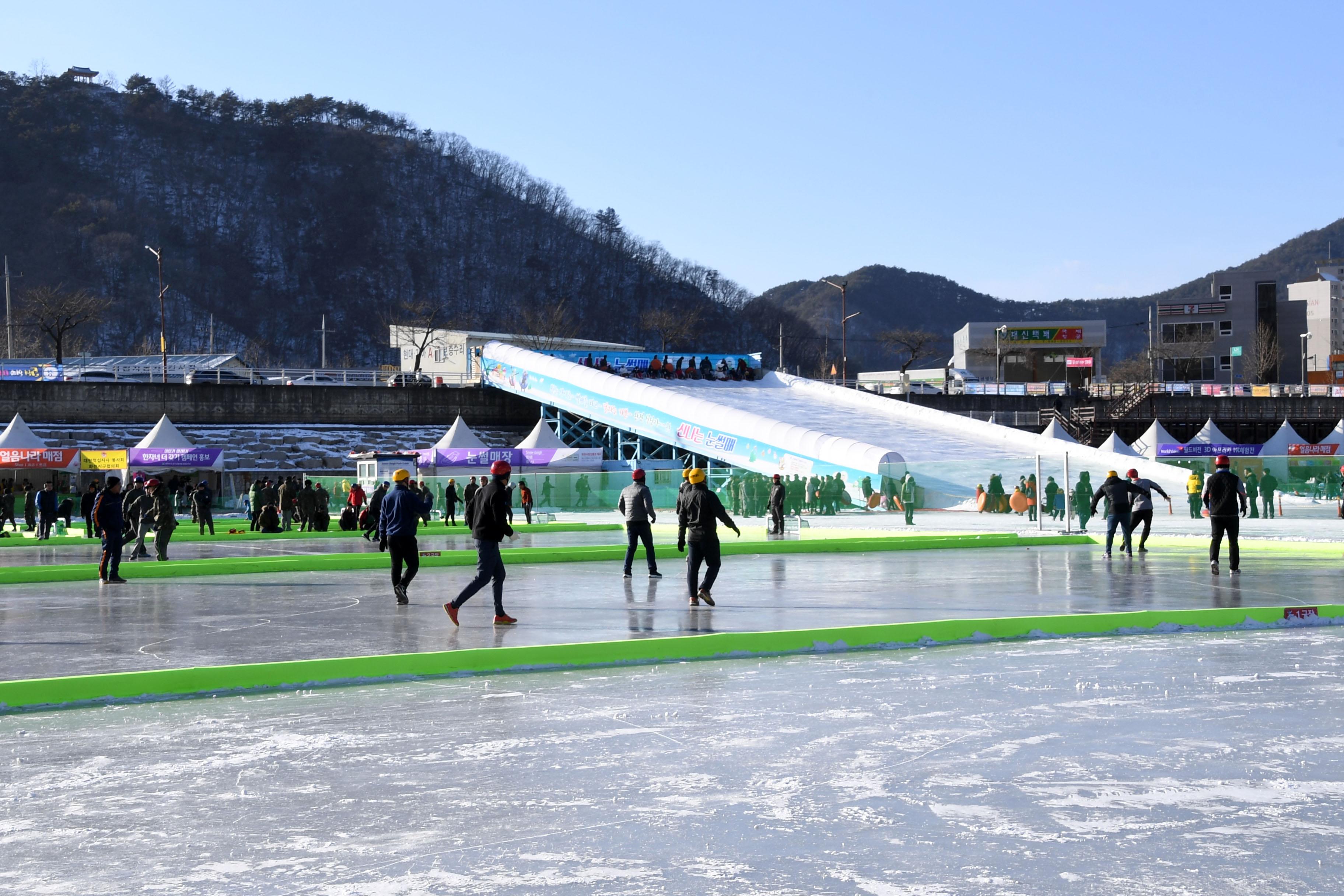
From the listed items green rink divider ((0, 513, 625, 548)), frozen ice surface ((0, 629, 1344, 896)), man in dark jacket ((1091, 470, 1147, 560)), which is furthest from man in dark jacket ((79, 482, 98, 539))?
frozen ice surface ((0, 629, 1344, 896))

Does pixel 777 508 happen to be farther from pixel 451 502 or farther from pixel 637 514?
pixel 637 514

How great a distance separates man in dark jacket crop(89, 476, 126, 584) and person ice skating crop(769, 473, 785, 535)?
13.8m

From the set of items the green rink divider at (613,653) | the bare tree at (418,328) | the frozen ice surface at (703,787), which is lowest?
the frozen ice surface at (703,787)

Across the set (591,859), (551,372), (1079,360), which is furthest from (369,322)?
(591,859)

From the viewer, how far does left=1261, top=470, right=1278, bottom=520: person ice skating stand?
3034cm

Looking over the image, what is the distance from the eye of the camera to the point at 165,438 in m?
40.4

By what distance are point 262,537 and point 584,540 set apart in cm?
804

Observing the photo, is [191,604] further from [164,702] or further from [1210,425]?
[1210,425]

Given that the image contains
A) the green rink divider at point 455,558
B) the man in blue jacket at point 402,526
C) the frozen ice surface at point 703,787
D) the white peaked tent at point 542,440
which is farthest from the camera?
the white peaked tent at point 542,440

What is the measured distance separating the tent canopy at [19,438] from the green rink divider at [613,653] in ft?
108

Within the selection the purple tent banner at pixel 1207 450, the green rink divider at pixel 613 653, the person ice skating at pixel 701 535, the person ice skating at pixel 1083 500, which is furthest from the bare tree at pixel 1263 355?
the person ice skating at pixel 701 535

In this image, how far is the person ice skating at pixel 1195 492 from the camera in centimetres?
2884

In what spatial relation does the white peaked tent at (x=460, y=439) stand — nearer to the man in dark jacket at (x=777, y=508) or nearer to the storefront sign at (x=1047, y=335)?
the man in dark jacket at (x=777, y=508)

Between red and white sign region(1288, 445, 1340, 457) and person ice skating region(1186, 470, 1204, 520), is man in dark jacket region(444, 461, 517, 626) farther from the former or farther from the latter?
red and white sign region(1288, 445, 1340, 457)
